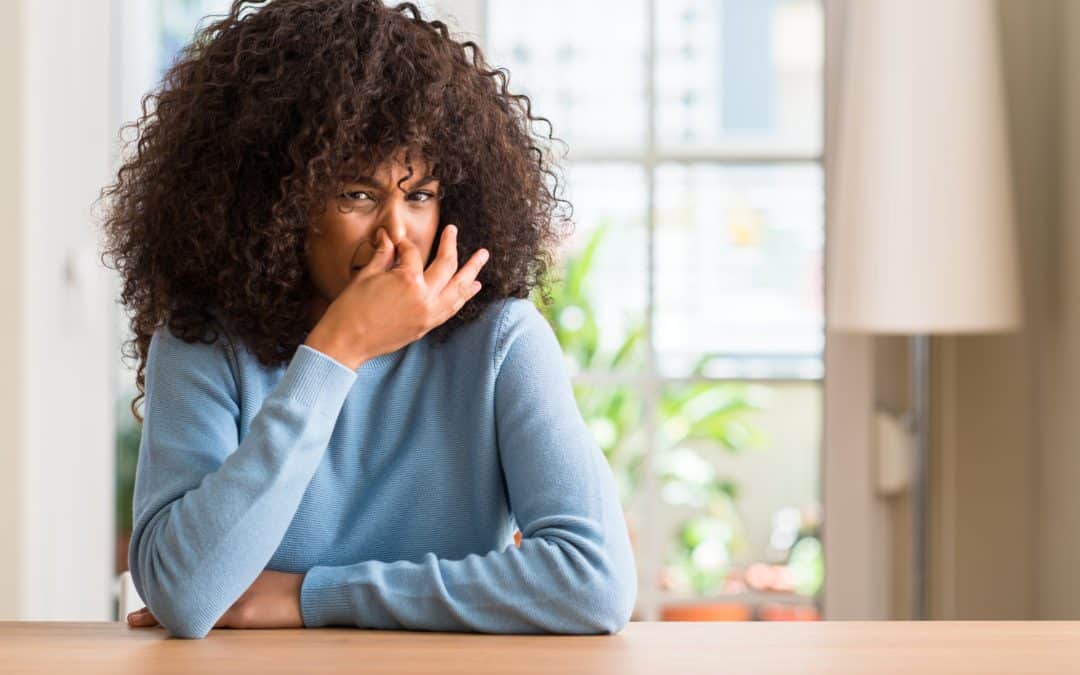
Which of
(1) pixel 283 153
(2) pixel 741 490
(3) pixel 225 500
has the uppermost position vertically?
A: (1) pixel 283 153

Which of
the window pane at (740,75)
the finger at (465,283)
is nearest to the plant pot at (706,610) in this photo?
the window pane at (740,75)

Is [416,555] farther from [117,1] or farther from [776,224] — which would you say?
[117,1]

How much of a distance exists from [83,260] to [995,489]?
5.98ft

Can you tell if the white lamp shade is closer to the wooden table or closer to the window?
the window

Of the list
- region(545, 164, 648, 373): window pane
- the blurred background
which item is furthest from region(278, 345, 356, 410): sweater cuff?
region(545, 164, 648, 373): window pane

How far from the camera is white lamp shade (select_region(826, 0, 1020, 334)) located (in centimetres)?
229

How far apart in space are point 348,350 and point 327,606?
23cm

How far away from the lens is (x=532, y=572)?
1128 mm

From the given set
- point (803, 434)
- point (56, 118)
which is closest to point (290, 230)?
point (56, 118)

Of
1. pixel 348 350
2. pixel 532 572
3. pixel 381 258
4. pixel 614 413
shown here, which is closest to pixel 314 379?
pixel 348 350

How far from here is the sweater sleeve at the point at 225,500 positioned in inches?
43.3

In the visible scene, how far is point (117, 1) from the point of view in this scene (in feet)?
8.99

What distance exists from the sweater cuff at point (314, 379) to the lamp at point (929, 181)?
137 cm

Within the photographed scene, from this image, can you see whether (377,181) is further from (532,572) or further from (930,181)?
(930,181)
